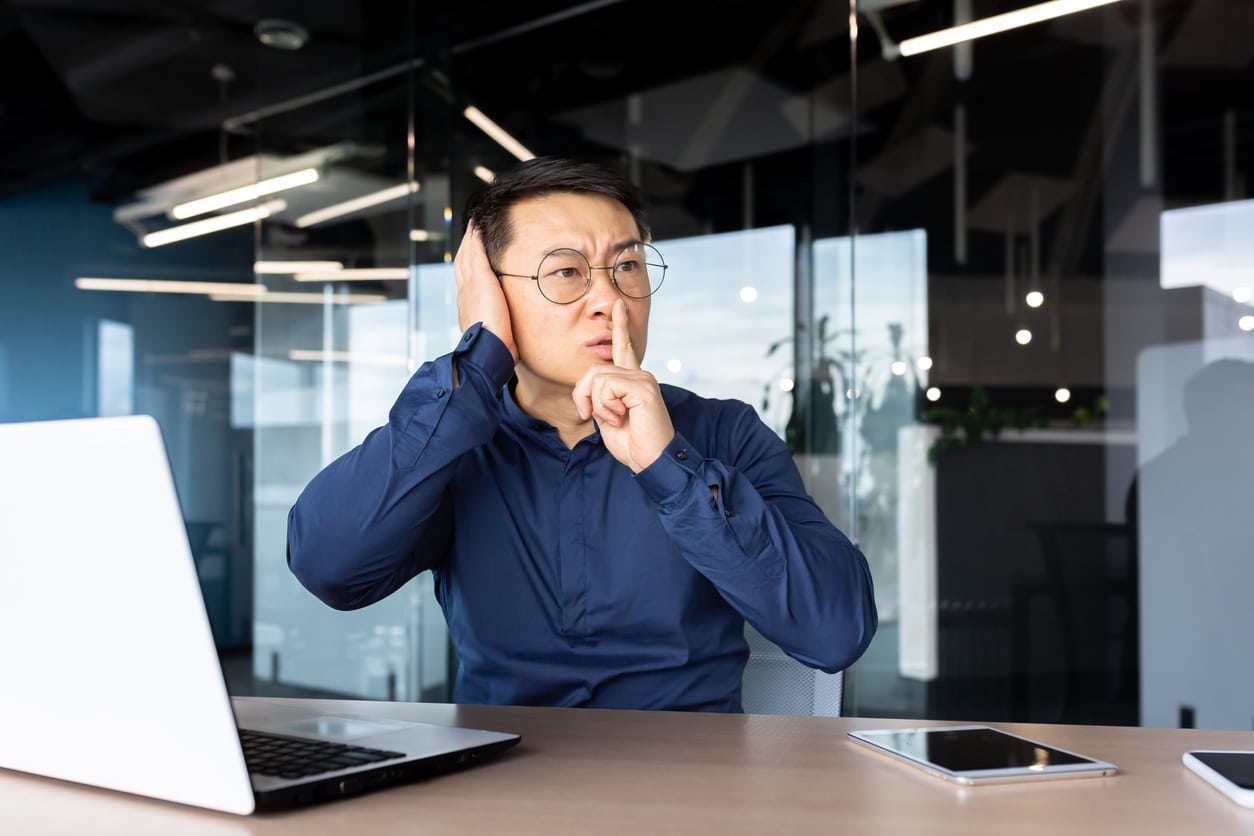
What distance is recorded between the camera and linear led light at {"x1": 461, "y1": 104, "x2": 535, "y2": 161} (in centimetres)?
414

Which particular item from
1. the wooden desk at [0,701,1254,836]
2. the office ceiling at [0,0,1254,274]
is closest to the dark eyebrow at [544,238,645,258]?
the wooden desk at [0,701,1254,836]

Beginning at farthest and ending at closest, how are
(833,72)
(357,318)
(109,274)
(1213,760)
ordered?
(109,274), (357,318), (833,72), (1213,760)

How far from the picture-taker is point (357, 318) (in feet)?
13.7

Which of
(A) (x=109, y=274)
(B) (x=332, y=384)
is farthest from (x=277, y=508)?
(A) (x=109, y=274)

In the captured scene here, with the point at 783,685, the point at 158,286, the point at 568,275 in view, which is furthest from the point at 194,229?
the point at 783,685

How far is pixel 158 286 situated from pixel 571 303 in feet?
12.2

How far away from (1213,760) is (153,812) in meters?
0.91

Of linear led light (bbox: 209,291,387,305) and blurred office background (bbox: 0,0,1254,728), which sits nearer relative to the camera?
blurred office background (bbox: 0,0,1254,728)

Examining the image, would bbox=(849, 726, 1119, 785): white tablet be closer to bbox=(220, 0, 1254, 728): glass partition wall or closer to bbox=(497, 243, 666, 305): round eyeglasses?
bbox=(497, 243, 666, 305): round eyeglasses

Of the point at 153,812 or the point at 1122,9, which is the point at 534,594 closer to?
the point at 153,812

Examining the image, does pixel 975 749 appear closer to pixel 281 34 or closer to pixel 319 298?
pixel 319 298

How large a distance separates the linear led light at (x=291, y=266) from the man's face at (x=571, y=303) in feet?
8.89

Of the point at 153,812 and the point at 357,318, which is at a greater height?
the point at 357,318

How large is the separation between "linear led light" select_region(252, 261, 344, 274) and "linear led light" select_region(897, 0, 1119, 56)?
2.30m
